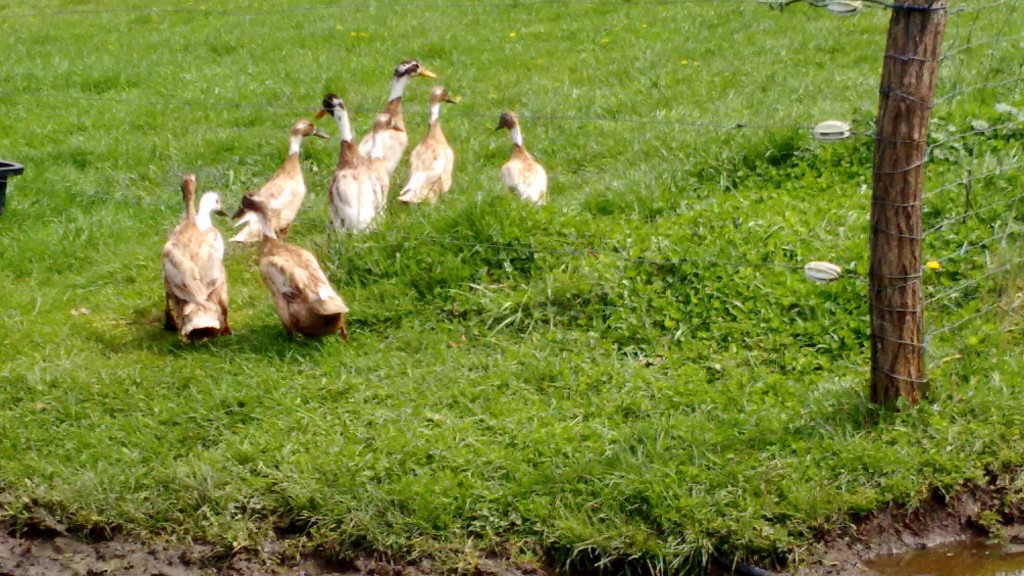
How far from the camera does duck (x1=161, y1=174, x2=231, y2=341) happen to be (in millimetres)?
7074

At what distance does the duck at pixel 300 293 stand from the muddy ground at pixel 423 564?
5.38 ft

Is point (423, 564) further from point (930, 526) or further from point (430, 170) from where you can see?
point (430, 170)

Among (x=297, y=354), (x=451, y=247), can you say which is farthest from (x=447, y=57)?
Result: (x=297, y=354)

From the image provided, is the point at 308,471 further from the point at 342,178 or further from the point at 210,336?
the point at 342,178

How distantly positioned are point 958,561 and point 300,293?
3.60m

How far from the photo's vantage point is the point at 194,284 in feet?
23.5

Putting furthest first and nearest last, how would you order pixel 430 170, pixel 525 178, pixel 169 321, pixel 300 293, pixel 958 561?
pixel 430 170 → pixel 525 178 → pixel 169 321 → pixel 300 293 → pixel 958 561

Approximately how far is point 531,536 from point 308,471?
44.4 inches

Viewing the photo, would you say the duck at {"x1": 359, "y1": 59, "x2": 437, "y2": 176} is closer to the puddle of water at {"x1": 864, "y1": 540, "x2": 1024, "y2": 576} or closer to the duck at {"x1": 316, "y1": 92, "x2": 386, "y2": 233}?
the duck at {"x1": 316, "y1": 92, "x2": 386, "y2": 233}

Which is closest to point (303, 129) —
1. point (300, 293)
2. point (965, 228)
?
point (300, 293)

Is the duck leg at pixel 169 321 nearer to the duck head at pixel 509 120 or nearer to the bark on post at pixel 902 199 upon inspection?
the duck head at pixel 509 120

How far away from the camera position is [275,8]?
16.4m

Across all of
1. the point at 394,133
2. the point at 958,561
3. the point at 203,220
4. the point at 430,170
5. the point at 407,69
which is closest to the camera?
the point at 958,561

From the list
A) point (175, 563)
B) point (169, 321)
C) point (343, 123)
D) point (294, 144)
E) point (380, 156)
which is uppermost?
point (343, 123)
